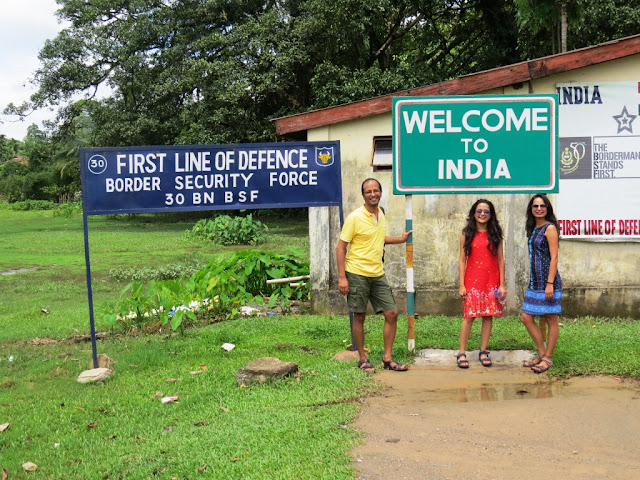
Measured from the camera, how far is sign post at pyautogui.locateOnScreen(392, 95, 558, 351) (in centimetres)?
642

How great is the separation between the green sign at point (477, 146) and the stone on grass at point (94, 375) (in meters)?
3.29

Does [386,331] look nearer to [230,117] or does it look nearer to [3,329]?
[3,329]

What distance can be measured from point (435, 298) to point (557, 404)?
377 cm

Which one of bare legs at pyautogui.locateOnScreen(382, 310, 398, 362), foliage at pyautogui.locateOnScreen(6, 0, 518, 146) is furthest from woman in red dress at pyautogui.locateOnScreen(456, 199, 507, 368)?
foliage at pyautogui.locateOnScreen(6, 0, 518, 146)

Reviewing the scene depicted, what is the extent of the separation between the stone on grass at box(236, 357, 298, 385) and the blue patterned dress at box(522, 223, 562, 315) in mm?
2193

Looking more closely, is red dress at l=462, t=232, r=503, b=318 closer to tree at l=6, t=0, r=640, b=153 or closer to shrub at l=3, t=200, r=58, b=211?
tree at l=6, t=0, r=640, b=153

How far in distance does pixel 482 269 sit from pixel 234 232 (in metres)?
14.3

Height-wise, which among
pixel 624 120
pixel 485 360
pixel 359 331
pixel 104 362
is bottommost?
pixel 104 362

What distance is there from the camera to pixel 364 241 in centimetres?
592

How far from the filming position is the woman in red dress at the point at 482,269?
6.09 metres

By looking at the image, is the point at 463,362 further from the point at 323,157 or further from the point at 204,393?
the point at 323,157

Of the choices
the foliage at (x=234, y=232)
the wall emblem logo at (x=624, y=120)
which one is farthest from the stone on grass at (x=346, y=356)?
the foliage at (x=234, y=232)

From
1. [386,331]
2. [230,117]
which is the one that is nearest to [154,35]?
[230,117]

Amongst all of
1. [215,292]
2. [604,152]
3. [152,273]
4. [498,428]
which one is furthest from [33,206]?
[498,428]
